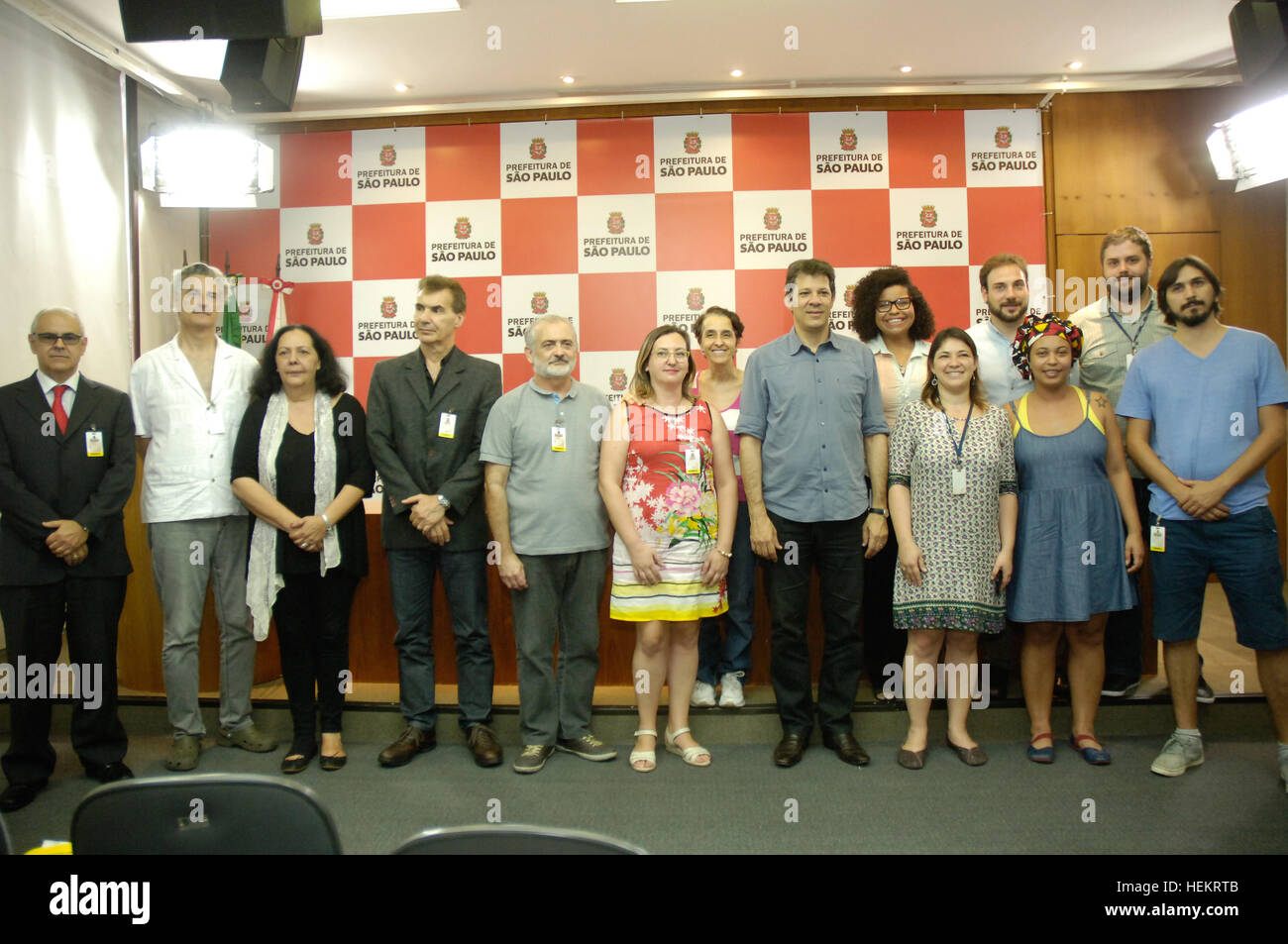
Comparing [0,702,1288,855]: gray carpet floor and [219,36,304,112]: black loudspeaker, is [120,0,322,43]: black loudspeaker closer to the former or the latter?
[219,36,304,112]: black loudspeaker

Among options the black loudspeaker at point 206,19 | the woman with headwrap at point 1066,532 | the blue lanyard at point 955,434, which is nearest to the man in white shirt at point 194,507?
the black loudspeaker at point 206,19

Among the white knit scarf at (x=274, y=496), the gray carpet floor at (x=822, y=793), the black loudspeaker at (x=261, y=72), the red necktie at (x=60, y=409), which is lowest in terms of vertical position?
the gray carpet floor at (x=822, y=793)

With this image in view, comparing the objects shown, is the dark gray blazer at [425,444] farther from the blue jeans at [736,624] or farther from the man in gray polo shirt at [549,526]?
the blue jeans at [736,624]

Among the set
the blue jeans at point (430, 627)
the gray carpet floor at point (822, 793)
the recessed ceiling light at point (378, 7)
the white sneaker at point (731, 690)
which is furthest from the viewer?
the recessed ceiling light at point (378, 7)

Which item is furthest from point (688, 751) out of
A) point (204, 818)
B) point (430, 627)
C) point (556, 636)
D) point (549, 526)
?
point (204, 818)

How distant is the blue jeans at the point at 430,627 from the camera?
3117 millimetres

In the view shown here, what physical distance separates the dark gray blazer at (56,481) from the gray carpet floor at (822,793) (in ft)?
2.61

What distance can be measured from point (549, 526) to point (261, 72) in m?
1.86

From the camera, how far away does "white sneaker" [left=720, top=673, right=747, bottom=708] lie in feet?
10.8

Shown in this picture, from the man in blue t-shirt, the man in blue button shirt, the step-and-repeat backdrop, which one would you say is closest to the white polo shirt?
the man in blue button shirt

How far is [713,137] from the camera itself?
17.6 ft
